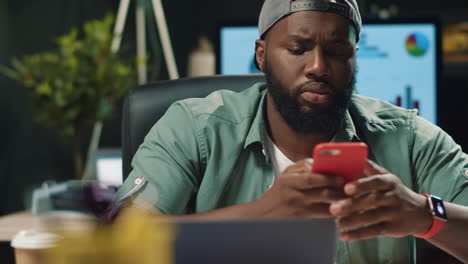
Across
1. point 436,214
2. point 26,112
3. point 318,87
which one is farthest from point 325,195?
point 26,112

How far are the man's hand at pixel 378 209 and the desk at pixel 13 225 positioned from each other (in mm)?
1110

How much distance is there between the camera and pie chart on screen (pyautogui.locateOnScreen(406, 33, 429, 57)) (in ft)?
7.18

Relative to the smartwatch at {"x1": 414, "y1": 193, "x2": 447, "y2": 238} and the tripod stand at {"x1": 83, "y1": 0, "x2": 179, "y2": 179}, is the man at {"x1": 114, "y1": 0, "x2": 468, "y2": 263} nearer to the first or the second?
the smartwatch at {"x1": 414, "y1": 193, "x2": 447, "y2": 238}

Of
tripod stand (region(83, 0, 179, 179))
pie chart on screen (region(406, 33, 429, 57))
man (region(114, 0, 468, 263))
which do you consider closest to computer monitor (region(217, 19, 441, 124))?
pie chart on screen (region(406, 33, 429, 57))

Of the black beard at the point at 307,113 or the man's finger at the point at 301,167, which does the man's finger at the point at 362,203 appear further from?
the black beard at the point at 307,113

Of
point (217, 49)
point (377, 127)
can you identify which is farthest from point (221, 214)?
point (217, 49)

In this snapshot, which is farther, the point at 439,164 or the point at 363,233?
the point at 439,164

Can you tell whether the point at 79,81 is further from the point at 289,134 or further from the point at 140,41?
the point at 289,134

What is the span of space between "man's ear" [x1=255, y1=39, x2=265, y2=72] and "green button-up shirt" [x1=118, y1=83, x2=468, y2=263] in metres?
0.07

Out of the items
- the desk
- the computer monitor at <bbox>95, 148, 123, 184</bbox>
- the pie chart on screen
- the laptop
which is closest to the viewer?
the laptop

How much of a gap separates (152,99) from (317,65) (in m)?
0.42

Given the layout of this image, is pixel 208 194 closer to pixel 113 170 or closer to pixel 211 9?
pixel 113 170

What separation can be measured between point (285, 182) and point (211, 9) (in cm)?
392

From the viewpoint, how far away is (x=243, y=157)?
136cm
